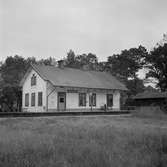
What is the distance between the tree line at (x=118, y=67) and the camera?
105 ft

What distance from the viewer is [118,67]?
51.0m

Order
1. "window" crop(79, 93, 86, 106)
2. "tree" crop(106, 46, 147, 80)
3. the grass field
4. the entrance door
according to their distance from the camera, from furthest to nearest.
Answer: "tree" crop(106, 46, 147, 80), "window" crop(79, 93, 86, 106), the entrance door, the grass field

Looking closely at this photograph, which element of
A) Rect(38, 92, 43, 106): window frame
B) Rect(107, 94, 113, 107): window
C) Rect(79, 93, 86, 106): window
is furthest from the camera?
Rect(107, 94, 113, 107): window

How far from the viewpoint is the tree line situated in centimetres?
3216

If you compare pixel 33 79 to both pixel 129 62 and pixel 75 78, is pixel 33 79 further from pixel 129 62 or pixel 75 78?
pixel 129 62

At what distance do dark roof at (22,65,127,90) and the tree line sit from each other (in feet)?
16.8

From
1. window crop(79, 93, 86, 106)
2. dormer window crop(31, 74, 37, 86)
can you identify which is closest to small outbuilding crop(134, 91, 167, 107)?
window crop(79, 93, 86, 106)

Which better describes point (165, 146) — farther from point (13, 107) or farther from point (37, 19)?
point (13, 107)

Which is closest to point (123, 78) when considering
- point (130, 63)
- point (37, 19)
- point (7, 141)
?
point (130, 63)

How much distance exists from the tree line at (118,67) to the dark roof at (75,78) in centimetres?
513

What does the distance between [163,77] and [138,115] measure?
1407 centimetres

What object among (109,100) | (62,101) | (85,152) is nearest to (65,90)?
(62,101)

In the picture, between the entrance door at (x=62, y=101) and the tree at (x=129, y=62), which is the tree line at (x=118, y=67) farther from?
the entrance door at (x=62, y=101)

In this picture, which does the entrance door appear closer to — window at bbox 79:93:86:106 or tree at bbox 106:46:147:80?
window at bbox 79:93:86:106
